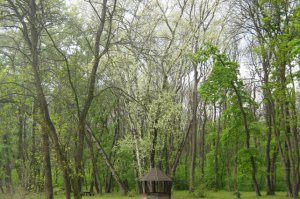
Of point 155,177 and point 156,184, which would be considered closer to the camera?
point 155,177

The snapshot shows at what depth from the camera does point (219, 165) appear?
36.6 m

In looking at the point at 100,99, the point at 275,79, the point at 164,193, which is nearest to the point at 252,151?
the point at 275,79

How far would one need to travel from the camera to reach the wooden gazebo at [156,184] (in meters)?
18.2

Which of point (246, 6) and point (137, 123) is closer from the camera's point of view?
point (246, 6)

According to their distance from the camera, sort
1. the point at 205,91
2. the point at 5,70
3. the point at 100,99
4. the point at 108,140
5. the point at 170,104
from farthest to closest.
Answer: the point at 108,140 → the point at 100,99 → the point at 170,104 → the point at 205,91 → the point at 5,70

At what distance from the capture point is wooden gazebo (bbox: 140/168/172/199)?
59.8 feet

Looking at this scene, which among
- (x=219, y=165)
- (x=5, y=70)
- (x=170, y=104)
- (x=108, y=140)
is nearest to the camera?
(x=5, y=70)

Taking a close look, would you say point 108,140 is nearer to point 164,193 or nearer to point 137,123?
point 137,123

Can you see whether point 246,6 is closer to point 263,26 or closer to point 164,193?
point 263,26

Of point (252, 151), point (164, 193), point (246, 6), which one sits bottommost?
point (164, 193)

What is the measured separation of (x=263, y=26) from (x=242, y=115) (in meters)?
6.17

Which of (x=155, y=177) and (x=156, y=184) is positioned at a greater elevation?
(x=155, y=177)

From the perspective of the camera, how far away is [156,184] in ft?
62.2

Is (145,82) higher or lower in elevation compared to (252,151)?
higher
